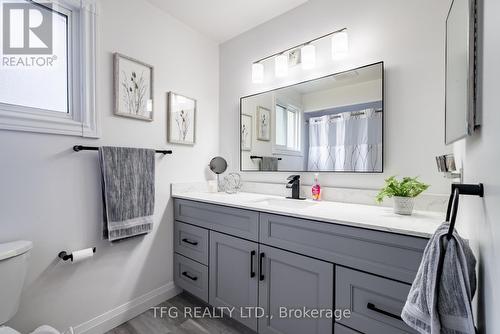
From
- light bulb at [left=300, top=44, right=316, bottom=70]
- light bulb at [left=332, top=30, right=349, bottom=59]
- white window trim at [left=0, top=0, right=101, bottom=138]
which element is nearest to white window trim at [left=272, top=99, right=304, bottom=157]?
light bulb at [left=300, top=44, right=316, bottom=70]

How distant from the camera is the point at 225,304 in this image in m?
1.57

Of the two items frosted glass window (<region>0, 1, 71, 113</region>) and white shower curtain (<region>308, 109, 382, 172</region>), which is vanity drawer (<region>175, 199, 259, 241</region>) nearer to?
white shower curtain (<region>308, 109, 382, 172</region>)

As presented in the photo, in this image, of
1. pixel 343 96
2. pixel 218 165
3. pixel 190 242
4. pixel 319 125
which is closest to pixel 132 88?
pixel 218 165

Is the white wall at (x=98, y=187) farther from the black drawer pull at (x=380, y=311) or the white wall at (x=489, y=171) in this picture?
the white wall at (x=489, y=171)

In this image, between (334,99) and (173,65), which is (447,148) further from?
(173,65)

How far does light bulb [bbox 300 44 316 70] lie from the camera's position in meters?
1.73

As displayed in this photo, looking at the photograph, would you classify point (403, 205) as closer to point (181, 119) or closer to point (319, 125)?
point (319, 125)

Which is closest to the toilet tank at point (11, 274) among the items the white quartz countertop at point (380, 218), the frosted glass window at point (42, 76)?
the frosted glass window at point (42, 76)

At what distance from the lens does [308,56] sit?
174 cm

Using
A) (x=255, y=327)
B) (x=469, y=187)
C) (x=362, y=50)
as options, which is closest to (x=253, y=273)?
(x=255, y=327)

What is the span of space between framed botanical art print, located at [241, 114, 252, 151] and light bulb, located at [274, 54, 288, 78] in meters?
0.48

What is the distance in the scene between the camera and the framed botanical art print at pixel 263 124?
205cm

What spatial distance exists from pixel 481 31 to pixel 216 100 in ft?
6.96

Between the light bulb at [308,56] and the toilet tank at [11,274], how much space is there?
2.08 meters
